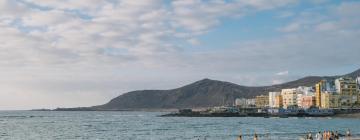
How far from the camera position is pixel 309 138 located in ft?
163

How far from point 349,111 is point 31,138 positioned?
450 ft

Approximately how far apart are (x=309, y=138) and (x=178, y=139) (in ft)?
76.2

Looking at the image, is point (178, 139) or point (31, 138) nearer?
point (178, 139)

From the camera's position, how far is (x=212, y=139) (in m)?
67.8

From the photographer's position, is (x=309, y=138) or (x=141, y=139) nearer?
(x=309, y=138)

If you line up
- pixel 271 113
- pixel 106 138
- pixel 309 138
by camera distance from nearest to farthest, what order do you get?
pixel 309 138 < pixel 106 138 < pixel 271 113

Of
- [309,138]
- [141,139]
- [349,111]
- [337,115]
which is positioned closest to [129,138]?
[141,139]

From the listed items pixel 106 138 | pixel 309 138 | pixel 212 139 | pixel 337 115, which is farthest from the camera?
pixel 337 115

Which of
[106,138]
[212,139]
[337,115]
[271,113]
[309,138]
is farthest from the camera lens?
[271,113]

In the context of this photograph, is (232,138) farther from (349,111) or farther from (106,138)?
(349,111)

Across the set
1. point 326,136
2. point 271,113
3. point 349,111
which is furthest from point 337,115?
point 326,136

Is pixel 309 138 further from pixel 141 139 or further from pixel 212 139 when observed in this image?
pixel 141 139

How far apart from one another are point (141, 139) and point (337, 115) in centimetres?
12216

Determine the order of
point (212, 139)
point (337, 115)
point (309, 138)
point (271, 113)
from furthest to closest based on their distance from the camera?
point (271, 113), point (337, 115), point (212, 139), point (309, 138)
